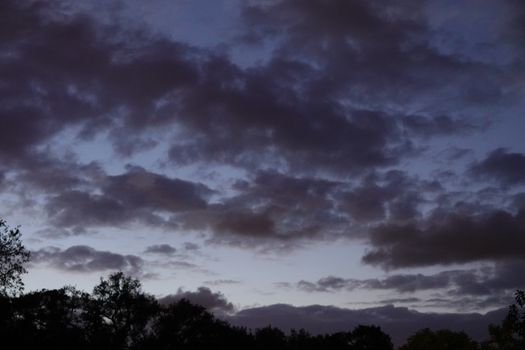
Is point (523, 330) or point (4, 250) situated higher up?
point (4, 250)

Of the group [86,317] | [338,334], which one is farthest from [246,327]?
[86,317]

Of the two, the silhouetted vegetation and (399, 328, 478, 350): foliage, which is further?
(399, 328, 478, 350): foliage

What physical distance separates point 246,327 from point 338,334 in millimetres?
29735

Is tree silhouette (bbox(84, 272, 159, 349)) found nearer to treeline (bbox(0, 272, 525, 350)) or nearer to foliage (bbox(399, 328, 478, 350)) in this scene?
treeline (bbox(0, 272, 525, 350))

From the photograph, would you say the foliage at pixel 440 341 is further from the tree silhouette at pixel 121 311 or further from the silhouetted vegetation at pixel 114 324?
the tree silhouette at pixel 121 311

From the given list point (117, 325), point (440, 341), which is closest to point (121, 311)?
point (117, 325)

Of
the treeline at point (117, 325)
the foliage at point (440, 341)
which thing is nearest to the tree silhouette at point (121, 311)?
the treeline at point (117, 325)

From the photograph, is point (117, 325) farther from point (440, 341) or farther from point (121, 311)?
point (440, 341)

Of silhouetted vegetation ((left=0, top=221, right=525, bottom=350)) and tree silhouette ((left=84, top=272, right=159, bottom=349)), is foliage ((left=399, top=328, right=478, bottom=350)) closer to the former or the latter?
silhouetted vegetation ((left=0, top=221, right=525, bottom=350))

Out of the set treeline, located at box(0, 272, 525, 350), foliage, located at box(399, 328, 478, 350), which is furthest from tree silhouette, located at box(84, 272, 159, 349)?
foliage, located at box(399, 328, 478, 350)

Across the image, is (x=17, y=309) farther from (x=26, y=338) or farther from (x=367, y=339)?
(x=367, y=339)

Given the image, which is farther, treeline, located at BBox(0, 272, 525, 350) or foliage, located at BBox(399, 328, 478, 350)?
foliage, located at BBox(399, 328, 478, 350)

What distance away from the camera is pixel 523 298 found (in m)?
21.0

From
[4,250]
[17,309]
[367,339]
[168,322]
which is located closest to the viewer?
[4,250]
